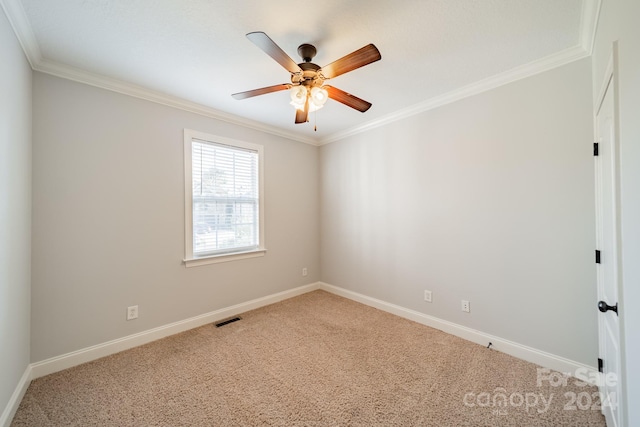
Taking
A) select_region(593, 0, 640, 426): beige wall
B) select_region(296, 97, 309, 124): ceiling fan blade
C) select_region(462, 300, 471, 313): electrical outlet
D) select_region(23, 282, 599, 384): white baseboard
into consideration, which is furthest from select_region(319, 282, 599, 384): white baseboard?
select_region(296, 97, 309, 124): ceiling fan blade

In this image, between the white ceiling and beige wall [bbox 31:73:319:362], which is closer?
the white ceiling

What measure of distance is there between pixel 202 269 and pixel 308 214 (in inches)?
68.9

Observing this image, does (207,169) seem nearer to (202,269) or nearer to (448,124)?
(202,269)

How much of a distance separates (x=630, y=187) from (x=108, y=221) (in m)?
3.43

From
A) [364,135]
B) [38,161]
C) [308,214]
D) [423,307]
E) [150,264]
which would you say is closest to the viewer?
[38,161]

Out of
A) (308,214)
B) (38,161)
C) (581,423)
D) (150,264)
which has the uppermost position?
(38,161)

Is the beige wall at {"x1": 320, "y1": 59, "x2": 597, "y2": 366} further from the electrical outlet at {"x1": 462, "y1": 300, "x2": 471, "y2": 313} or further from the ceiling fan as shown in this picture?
the ceiling fan

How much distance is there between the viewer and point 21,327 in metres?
1.80

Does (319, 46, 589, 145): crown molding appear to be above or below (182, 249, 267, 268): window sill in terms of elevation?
above

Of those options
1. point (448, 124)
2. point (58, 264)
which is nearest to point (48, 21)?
point (58, 264)

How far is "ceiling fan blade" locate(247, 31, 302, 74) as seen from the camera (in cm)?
138

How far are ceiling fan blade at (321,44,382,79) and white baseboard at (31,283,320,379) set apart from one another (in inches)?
111

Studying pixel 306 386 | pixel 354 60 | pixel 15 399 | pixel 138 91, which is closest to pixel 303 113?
pixel 354 60

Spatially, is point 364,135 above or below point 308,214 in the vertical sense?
above
